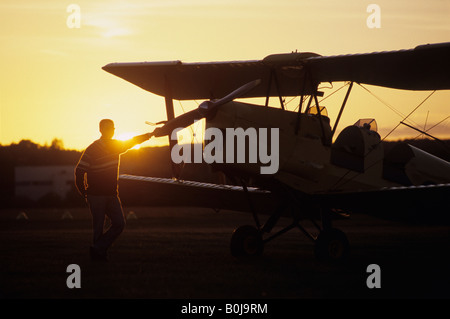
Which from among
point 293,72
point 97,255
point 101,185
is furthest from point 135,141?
point 293,72

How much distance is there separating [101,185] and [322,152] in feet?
11.8

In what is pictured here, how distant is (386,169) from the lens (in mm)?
12688

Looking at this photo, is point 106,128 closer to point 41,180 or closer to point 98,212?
point 98,212

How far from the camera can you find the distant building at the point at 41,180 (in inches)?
3477

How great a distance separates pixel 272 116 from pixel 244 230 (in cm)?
196

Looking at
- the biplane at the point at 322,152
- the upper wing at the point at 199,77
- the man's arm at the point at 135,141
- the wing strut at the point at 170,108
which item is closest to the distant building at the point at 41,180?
the upper wing at the point at 199,77

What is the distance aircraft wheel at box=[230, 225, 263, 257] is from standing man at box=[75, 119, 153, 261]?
6.78ft

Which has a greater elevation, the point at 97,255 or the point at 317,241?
the point at 317,241

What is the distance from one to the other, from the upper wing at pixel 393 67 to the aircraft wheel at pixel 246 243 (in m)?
2.89

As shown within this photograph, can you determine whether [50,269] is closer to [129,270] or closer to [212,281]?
[129,270]

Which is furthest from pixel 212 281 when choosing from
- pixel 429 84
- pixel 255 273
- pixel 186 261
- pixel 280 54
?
pixel 429 84

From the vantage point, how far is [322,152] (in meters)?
11.9

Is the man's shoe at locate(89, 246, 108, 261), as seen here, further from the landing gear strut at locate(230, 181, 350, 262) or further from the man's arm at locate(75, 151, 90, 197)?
the landing gear strut at locate(230, 181, 350, 262)

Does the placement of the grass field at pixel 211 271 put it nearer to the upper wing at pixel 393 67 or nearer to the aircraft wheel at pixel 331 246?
the aircraft wheel at pixel 331 246
